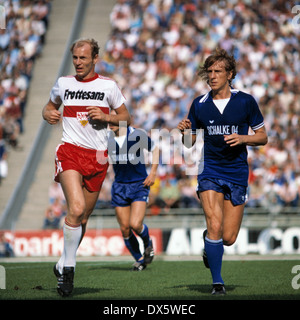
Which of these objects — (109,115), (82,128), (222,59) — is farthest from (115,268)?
(222,59)

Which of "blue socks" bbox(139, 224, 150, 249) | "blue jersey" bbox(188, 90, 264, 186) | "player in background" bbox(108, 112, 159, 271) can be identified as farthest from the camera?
"blue socks" bbox(139, 224, 150, 249)

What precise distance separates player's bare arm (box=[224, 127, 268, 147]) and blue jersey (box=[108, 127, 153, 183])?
383cm

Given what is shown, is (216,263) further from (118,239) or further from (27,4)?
(27,4)

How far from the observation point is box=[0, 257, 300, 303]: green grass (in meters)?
7.18

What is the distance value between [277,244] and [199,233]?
185cm

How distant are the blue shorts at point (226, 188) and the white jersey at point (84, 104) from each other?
123cm

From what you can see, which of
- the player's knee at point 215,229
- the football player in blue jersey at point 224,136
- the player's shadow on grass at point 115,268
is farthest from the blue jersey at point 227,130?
the player's shadow on grass at point 115,268

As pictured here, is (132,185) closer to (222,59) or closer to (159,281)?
(159,281)

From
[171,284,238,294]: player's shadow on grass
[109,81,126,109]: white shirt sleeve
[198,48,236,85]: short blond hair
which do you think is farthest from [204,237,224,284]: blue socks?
[198,48,236,85]: short blond hair

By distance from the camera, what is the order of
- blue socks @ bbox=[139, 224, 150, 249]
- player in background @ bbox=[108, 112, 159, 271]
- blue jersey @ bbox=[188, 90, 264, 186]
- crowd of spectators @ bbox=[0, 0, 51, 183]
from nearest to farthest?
blue jersey @ bbox=[188, 90, 264, 186]
player in background @ bbox=[108, 112, 159, 271]
blue socks @ bbox=[139, 224, 150, 249]
crowd of spectators @ bbox=[0, 0, 51, 183]

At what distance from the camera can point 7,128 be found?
20.8 metres

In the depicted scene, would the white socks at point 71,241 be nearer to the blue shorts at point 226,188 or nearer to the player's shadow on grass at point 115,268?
the blue shorts at point 226,188

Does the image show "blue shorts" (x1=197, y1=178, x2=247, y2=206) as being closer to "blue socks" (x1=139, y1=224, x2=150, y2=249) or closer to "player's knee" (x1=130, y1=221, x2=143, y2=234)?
"player's knee" (x1=130, y1=221, x2=143, y2=234)
